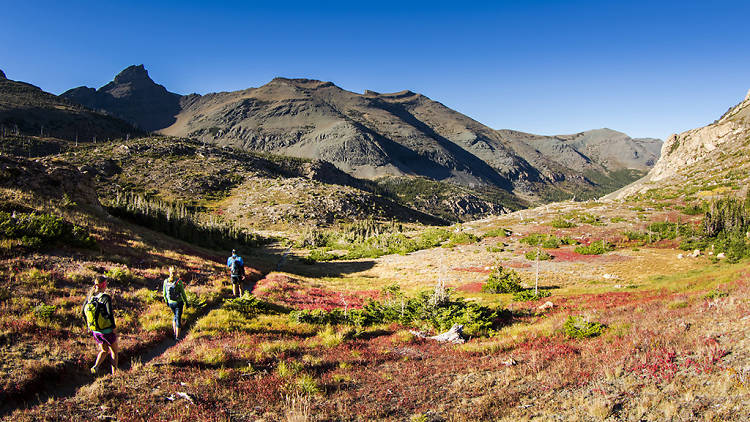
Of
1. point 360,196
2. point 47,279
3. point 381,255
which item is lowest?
point 381,255

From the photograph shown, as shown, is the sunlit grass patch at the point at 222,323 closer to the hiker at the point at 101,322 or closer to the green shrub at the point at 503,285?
the hiker at the point at 101,322

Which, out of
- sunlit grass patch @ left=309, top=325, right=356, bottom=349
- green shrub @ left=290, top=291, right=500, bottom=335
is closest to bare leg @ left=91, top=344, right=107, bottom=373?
sunlit grass patch @ left=309, top=325, right=356, bottom=349

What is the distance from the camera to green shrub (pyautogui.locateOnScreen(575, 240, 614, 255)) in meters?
32.7

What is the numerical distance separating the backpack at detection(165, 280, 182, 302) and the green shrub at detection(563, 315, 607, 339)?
14.4 metres

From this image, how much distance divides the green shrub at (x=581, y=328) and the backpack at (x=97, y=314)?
1475cm

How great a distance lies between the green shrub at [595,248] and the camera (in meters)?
32.7

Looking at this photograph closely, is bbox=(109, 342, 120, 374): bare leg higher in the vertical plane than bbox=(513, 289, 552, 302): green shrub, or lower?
higher

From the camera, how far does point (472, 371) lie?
9.41 meters

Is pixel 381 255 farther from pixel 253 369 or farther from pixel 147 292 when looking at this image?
pixel 253 369

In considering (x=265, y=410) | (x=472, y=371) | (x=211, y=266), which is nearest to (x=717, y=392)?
(x=472, y=371)

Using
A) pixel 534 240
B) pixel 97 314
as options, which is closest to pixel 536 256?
pixel 534 240

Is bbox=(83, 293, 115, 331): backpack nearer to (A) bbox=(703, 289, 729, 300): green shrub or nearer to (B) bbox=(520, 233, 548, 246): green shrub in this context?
(A) bbox=(703, 289, 729, 300): green shrub

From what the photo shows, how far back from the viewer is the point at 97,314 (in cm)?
887

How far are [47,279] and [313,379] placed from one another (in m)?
13.5
